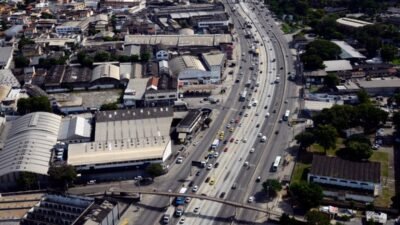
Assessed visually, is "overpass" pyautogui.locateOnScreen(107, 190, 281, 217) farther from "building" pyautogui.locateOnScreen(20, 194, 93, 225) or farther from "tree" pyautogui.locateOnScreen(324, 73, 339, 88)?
"tree" pyautogui.locateOnScreen(324, 73, 339, 88)

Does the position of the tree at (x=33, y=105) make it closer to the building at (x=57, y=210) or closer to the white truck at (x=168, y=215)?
the building at (x=57, y=210)

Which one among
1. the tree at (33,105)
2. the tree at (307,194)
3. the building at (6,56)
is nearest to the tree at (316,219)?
the tree at (307,194)

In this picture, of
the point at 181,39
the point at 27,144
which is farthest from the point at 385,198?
the point at 181,39

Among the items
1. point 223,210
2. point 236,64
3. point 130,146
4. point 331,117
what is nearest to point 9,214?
point 130,146

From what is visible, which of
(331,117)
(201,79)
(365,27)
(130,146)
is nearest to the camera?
(130,146)

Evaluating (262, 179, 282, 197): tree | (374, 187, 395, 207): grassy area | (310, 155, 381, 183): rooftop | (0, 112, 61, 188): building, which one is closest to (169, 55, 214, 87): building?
(0, 112, 61, 188): building

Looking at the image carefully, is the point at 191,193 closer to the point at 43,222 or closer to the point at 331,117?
the point at 43,222
